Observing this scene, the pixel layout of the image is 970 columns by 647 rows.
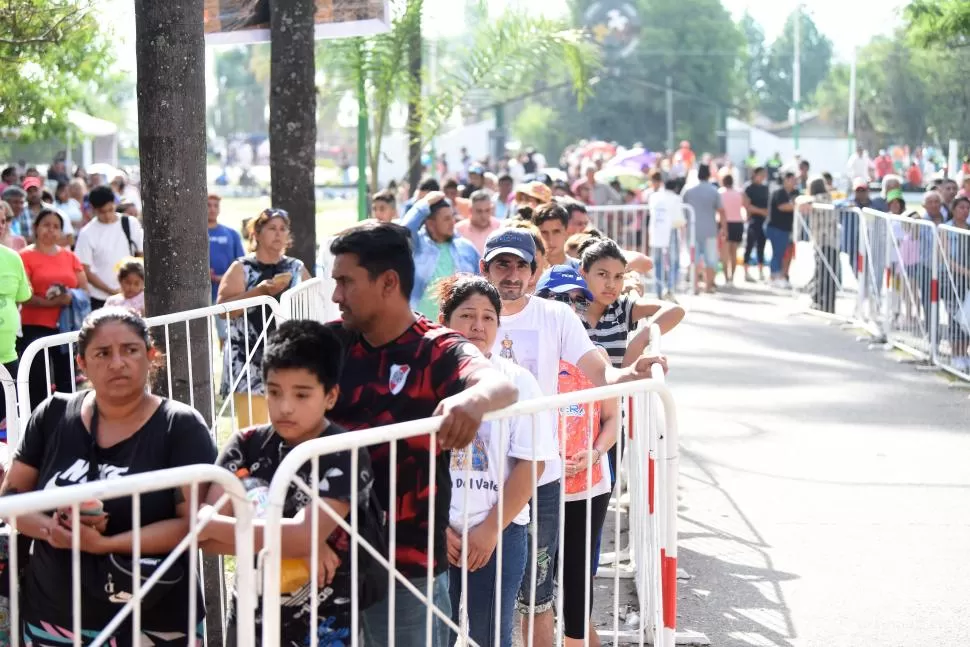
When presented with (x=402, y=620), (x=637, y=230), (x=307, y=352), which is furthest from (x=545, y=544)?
(x=637, y=230)

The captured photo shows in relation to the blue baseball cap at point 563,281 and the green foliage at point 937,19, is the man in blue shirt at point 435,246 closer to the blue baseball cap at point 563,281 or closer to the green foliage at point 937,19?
the blue baseball cap at point 563,281

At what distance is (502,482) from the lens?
4391mm

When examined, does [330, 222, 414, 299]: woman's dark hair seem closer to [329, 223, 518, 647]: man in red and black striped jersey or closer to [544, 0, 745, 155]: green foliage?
[329, 223, 518, 647]: man in red and black striped jersey

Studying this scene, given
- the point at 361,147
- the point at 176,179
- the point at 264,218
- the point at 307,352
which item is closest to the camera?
the point at 307,352

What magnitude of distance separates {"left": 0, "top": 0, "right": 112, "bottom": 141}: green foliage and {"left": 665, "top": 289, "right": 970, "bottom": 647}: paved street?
5.08 meters

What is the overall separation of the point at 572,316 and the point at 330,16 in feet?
12.9

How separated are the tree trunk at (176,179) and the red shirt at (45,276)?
5.08 metres

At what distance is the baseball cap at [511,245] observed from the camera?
19.2 feet

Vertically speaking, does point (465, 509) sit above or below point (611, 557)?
above

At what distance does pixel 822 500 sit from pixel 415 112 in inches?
430

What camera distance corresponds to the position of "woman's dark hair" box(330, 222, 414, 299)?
409cm

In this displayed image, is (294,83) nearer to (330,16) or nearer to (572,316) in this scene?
(330,16)

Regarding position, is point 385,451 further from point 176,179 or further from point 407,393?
point 176,179

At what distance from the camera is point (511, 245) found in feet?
19.4
